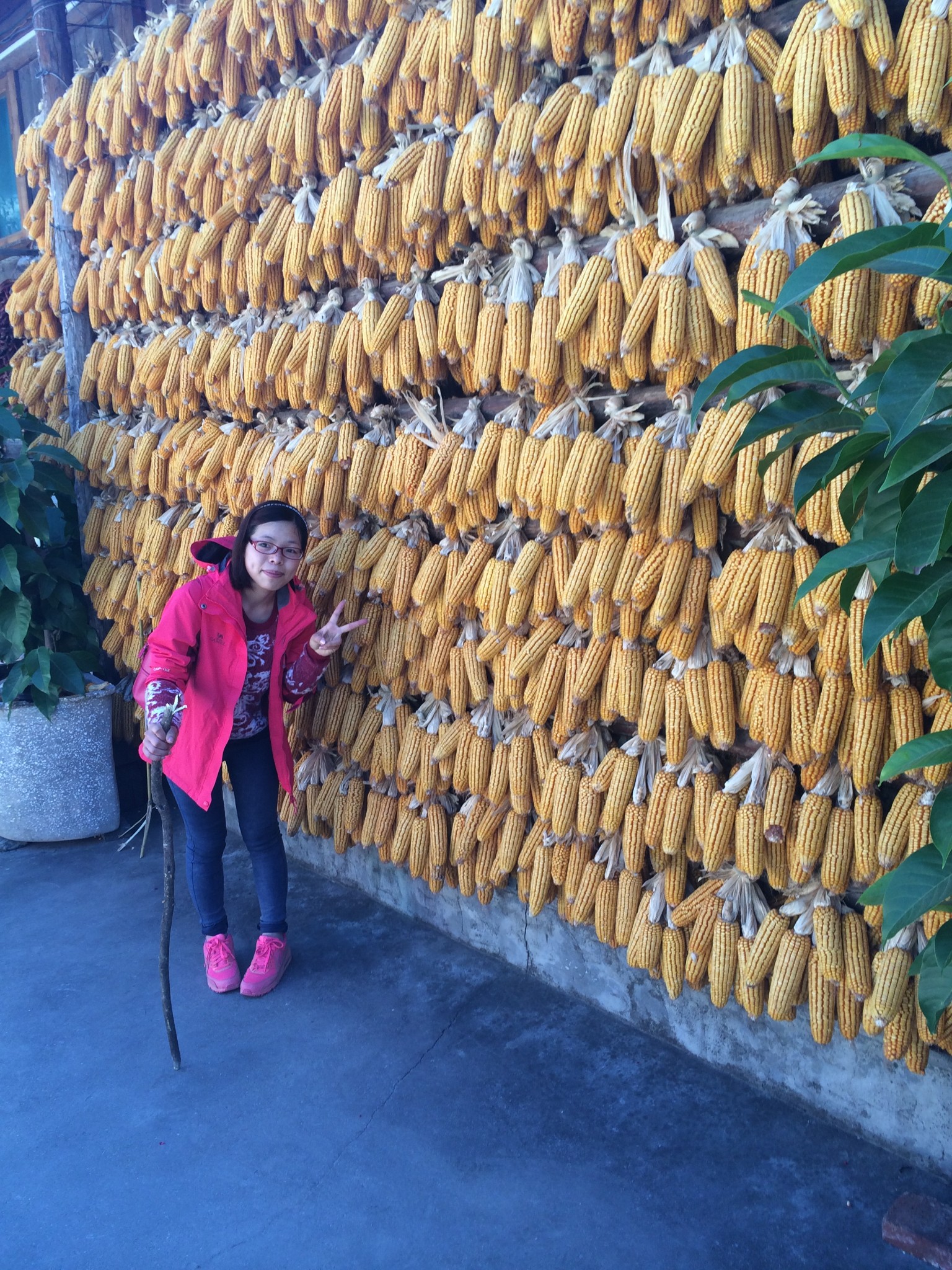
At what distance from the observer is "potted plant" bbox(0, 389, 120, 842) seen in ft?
16.8

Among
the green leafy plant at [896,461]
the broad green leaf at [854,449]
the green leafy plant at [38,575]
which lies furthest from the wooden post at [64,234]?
the broad green leaf at [854,449]

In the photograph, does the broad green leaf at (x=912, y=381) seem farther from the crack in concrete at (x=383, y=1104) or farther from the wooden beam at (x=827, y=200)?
the crack in concrete at (x=383, y=1104)

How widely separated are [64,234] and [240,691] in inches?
148

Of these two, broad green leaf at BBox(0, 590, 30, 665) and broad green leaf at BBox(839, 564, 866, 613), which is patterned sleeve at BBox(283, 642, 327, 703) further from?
broad green leaf at BBox(839, 564, 866, 613)

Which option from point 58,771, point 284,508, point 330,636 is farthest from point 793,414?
point 58,771

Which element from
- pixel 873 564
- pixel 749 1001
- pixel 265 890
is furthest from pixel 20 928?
pixel 873 564

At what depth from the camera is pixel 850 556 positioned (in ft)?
6.52

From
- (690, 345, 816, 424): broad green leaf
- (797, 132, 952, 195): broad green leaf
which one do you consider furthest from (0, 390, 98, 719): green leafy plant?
(797, 132, 952, 195): broad green leaf

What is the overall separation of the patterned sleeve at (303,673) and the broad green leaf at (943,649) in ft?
8.54

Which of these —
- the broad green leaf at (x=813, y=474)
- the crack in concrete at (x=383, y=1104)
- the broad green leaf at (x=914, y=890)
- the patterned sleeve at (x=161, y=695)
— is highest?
the broad green leaf at (x=813, y=474)

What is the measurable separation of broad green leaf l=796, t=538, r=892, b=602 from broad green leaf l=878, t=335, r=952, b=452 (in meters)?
0.29

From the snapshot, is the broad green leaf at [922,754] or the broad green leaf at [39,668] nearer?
the broad green leaf at [922,754]

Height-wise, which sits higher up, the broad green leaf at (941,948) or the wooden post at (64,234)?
the wooden post at (64,234)

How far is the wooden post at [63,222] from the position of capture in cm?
557
